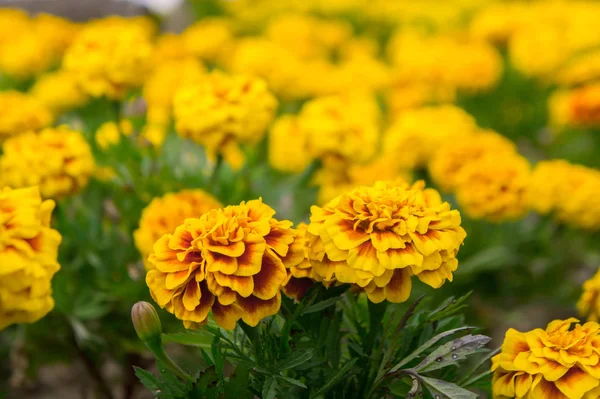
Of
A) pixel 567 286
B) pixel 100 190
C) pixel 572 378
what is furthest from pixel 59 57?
pixel 572 378

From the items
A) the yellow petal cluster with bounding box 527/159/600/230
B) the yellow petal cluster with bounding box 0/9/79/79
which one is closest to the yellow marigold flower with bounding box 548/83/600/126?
the yellow petal cluster with bounding box 527/159/600/230

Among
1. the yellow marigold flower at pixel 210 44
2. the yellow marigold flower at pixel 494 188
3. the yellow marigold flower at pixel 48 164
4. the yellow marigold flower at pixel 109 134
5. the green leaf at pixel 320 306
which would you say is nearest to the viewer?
the green leaf at pixel 320 306

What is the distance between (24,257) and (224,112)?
794 mm

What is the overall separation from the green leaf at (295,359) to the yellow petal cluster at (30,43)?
298 cm

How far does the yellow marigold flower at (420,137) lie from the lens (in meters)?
2.41

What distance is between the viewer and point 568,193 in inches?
84.8

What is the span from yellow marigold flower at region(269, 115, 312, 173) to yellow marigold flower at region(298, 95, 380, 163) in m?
0.23

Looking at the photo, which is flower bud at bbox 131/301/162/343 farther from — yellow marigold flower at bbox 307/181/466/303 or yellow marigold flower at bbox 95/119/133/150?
yellow marigold flower at bbox 95/119/133/150

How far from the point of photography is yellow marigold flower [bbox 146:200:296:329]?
1.03 metres

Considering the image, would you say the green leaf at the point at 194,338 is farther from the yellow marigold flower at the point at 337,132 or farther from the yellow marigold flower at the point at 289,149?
the yellow marigold flower at the point at 289,149

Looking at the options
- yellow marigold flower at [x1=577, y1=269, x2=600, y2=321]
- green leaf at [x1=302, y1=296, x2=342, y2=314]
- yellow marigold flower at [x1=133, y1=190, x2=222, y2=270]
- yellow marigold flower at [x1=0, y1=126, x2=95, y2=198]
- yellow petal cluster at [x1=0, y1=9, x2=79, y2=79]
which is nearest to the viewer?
green leaf at [x1=302, y1=296, x2=342, y2=314]

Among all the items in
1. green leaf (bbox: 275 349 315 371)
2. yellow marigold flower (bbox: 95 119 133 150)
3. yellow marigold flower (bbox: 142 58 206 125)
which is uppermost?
green leaf (bbox: 275 349 315 371)

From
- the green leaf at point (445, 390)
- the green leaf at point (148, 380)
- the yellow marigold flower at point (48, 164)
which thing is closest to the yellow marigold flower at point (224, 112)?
the yellow marigold flower at point (48, 164)

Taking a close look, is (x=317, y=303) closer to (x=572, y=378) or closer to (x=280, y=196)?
(x=572, y=378)
